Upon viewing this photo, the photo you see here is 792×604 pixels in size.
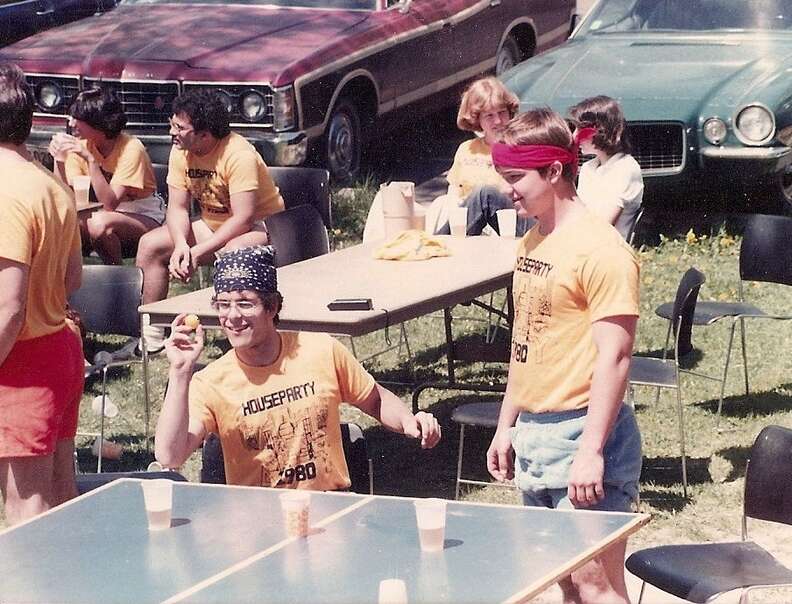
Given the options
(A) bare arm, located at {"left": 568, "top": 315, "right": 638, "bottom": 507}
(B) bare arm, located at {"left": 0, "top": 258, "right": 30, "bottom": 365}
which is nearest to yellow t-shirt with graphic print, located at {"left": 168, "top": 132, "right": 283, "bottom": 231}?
(B) bare arm, located at {"left": 0, "top": 258, "right": 30, "bottom": 365}

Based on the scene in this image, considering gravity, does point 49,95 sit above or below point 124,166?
above

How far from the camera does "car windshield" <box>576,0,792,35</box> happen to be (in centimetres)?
1164

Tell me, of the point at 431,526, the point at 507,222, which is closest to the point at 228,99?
the point at 507,222

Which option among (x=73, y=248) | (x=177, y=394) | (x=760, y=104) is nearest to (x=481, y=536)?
(x=177, y=394)

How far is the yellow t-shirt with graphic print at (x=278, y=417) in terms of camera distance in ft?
16.0

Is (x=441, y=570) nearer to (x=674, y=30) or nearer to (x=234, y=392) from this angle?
(x=234, y=392)

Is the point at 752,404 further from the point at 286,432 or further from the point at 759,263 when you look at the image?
the point at 286,432

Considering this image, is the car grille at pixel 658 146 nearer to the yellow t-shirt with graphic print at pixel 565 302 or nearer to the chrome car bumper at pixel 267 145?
the chrome car bumper at pixel 267 145

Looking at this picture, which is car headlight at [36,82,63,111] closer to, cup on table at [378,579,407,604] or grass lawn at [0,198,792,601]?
grass lawn at [0,198,792,601]

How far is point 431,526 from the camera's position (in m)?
3.93

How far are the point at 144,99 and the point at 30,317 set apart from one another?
257 inches

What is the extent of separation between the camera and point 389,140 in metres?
14.4

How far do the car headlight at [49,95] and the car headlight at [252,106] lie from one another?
1308mm

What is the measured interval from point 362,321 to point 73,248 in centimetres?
150
